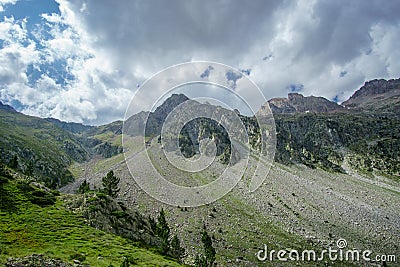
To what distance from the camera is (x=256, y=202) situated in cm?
10800

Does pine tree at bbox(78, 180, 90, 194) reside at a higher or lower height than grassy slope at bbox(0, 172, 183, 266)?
higher

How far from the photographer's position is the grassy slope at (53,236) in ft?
76.4

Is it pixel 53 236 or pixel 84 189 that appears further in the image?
pixel 84 189

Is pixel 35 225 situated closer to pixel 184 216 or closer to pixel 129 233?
pixel 129 233

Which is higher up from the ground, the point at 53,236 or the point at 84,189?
the point at 84,189

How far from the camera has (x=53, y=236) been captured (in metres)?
27.2

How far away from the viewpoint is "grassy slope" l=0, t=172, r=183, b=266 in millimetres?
23281

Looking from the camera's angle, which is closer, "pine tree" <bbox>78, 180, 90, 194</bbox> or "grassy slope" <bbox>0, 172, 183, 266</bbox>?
"grassy slope" <bbox>0, 172, 183, 266</bbox>

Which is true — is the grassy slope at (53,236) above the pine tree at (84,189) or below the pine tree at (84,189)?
below

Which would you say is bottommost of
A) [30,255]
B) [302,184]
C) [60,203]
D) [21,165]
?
[30,255]

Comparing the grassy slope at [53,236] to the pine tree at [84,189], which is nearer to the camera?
the grassy slope at [53,236]

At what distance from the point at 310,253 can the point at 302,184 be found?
3028 inches

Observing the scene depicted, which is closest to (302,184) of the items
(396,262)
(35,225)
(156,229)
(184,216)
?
(396,262)

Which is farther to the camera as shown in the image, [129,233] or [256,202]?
[256,202]
